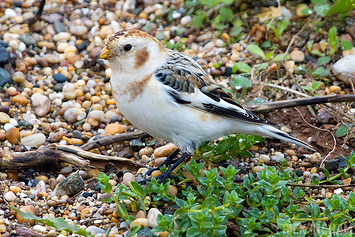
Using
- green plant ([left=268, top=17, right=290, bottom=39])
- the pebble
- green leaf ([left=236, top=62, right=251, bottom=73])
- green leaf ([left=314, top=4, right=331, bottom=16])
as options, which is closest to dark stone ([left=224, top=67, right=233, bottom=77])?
green leaf ([left=236, top=62, right=251, bottom=73])

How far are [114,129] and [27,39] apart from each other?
1.60m

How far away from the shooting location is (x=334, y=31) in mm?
4070

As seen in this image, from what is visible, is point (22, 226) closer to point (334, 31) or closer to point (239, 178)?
point (239, 178)

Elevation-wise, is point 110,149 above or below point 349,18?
below

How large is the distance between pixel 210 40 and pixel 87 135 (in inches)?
70.0

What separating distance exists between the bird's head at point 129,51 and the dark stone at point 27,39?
2.02 metres

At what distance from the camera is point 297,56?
4.25 metres

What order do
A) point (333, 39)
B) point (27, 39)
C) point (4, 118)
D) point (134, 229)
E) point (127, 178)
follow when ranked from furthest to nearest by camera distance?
1. point (27, 39)
2. point (333, 39)
3. point (4, 118)
4. point (127, 178)
5. point (134, 229)

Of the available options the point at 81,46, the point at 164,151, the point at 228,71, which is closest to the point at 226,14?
the point at 228,71

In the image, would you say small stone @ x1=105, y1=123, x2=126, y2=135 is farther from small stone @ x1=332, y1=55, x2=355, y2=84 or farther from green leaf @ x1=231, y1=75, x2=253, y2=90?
small stone @ x1=332, y1=55, x2=355, y2=84

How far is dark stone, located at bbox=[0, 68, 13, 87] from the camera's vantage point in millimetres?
3967

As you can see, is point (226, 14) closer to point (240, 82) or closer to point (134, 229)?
point (240, 82)

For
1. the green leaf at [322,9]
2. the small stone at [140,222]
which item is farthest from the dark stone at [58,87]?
the green leaf at [322,9]

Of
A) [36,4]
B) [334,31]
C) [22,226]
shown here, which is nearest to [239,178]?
[22,226]
